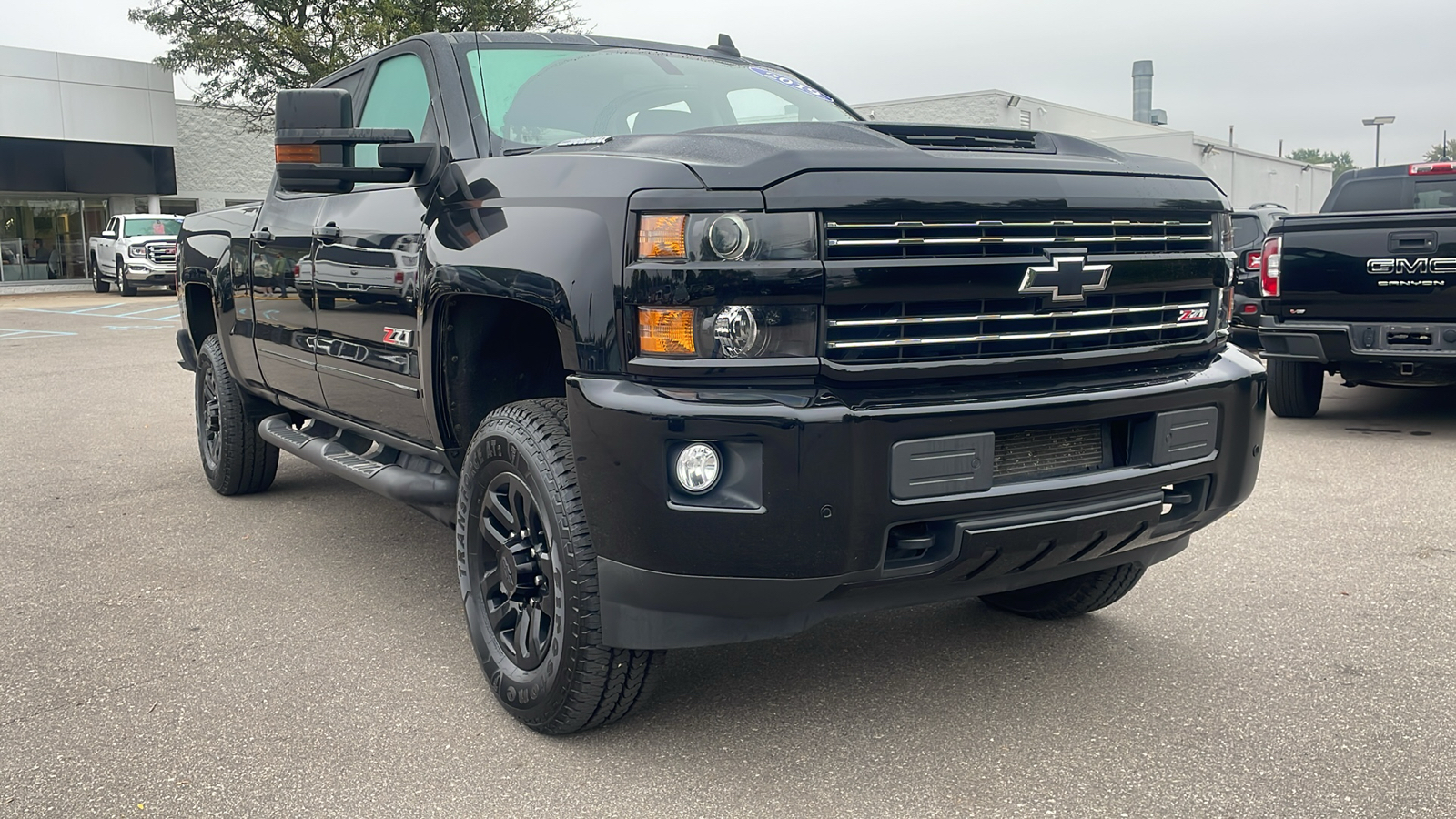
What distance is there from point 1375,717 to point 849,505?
1583mm

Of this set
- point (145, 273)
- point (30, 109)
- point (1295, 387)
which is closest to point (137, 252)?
point (145, 273)

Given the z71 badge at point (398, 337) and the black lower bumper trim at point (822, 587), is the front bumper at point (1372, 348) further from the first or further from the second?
the z71 badge at point (398, 337)

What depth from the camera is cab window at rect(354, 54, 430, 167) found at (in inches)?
152

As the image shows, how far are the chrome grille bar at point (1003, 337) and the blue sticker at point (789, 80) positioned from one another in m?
1.95

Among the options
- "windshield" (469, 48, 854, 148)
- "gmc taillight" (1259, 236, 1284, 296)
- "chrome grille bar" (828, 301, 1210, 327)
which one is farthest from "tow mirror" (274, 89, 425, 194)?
"gmc taillight" (1259, 236, 1284, 296)

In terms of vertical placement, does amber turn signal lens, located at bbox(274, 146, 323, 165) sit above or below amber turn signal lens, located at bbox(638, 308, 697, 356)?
above

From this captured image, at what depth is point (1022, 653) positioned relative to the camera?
139 inches

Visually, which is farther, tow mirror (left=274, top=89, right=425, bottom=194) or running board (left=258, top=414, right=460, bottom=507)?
running board (left=258, top=414, right=460, bottom=507)

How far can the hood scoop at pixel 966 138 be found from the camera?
2920mm

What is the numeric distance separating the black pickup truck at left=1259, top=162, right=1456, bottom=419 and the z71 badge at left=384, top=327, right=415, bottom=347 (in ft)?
18.9

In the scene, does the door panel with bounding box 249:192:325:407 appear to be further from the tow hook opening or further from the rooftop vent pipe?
the rooftop vent pipe

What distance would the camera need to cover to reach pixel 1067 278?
272 centimetres

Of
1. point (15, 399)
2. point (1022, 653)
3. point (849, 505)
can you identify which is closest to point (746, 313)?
point (849, 505)

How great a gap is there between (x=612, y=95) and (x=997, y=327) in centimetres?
169
